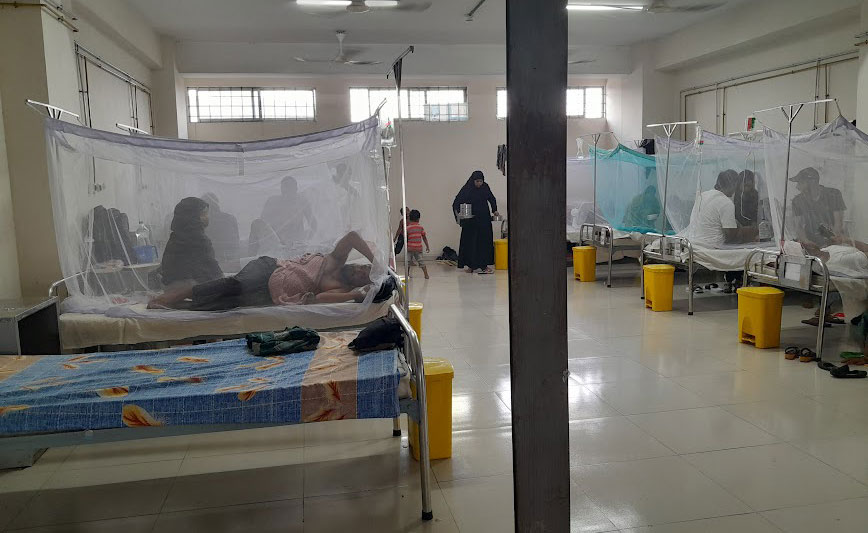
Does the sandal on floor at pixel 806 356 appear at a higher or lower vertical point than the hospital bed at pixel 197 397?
lower

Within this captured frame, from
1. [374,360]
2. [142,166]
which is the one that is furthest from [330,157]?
[374,360]

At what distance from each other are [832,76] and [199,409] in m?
7.85

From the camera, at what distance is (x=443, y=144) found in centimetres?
1132

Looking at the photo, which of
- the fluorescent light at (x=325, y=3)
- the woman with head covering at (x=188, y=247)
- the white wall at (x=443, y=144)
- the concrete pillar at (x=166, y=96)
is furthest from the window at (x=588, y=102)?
the woman with head covering at (x=188, y=247)

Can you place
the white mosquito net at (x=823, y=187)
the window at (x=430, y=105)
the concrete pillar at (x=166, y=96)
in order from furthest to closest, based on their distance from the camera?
the window at (x=430, y=105) < the concrete pillar at (x=166, y=96) < the white mosquito net at (x=823, y=187)

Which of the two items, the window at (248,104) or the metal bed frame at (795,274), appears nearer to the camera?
the metal bed frame at (795,274)

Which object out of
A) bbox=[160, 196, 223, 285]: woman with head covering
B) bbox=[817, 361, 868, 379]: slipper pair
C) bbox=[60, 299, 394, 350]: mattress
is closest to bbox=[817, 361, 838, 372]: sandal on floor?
bbox=[817, 361, 868, 379]: slipper pair

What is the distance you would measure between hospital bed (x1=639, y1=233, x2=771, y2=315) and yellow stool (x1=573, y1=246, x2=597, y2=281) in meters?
1.16

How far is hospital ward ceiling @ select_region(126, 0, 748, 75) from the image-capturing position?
780 cm

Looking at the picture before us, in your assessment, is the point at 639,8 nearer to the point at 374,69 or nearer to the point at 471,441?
the point at 374,69

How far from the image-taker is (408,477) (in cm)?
304

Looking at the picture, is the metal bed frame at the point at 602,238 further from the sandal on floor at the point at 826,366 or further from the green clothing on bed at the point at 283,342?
the green clothing on bed at the point at 283,342

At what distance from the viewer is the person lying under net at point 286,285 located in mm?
4259

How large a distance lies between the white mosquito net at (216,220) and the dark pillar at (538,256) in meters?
2.60
